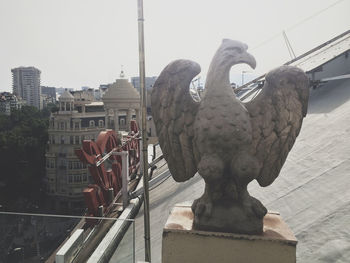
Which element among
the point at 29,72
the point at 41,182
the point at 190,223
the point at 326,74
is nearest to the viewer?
the point at 190,223

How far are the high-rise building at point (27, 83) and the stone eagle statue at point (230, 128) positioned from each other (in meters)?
72.9

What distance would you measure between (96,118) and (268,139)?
2603cm

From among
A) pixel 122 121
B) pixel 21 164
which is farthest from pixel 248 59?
pixel 21 164

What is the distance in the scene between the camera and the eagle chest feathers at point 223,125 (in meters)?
2.41

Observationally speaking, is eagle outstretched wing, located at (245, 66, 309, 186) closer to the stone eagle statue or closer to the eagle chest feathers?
the stone eagle statue

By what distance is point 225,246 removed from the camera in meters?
2.40

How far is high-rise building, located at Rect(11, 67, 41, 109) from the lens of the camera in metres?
66.8

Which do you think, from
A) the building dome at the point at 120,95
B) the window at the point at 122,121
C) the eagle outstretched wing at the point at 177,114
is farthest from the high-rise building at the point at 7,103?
the eagle outstretched wing at the point at 177,114

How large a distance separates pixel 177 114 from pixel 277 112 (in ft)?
3.04

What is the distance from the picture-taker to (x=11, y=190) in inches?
1078

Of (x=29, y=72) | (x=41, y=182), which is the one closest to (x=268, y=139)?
(x=41, y=182)

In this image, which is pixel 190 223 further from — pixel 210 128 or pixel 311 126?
pixel 311 126

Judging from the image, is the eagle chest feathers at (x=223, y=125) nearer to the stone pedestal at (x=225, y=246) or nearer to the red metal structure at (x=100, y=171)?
the stone pedestal at (x=225, y=246)

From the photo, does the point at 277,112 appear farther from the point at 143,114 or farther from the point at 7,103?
the point at 7,103
